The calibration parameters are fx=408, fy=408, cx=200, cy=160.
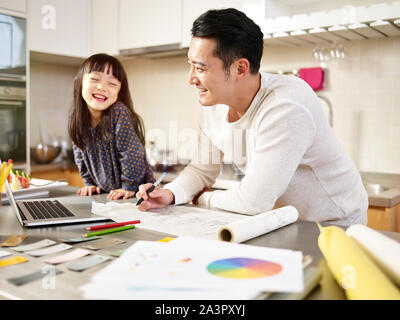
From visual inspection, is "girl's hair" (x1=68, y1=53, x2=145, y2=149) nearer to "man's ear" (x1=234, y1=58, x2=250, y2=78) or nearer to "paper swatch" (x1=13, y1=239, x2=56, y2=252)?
"man's ear" (x1=234, y1=58, x2=250, y2=78)

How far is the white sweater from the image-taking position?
3.70 feet

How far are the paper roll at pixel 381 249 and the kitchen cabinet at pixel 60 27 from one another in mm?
2906

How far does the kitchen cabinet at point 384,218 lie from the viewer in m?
1.89

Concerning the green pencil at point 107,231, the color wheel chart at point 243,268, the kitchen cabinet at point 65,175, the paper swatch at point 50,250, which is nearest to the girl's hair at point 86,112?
the green pencil at point 107,231

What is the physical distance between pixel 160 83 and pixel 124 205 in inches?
91.9

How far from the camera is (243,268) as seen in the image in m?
0.55

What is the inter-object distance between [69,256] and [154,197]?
498 millimetres

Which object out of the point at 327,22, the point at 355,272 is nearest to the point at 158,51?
the point at 327,22

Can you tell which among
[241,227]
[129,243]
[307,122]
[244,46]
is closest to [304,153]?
[307,122]

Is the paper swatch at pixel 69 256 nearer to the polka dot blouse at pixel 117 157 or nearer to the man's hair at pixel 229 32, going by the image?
the man's hair at pixel 229 32

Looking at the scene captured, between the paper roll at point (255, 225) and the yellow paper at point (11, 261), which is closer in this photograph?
the yellow paper at point (11, 261)

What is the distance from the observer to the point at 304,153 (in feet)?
3.93

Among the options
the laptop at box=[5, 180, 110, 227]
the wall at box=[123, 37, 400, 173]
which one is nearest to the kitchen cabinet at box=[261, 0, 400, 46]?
→ the wall at box=[123, 37, 400, 173]
